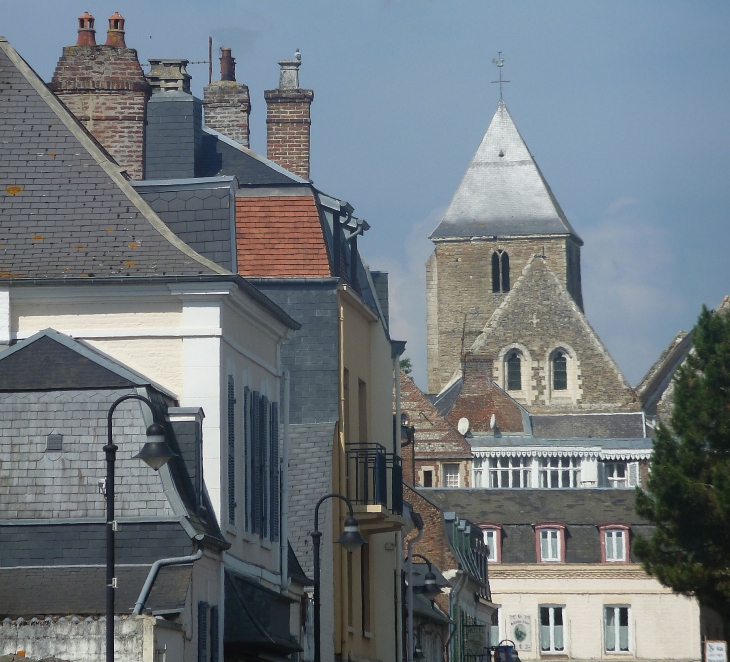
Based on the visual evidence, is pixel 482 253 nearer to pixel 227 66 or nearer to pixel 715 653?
pixel 715 653

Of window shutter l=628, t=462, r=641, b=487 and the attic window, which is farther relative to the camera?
window shutter l=628, t=462, r=641, b=487

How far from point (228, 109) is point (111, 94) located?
706 centimetres

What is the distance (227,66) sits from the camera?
→ 3369cm

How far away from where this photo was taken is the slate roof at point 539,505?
60938 millimetres

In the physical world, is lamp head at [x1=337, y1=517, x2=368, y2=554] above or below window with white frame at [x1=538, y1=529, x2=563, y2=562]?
above

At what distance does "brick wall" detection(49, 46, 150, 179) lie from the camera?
2444 cm

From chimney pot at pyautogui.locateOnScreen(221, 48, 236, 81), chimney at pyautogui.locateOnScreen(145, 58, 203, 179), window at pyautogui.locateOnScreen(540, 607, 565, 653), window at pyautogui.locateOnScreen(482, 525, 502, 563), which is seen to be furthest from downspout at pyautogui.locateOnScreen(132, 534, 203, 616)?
window at pyautogui.locateOnScreen(482, 525, 502, 563)

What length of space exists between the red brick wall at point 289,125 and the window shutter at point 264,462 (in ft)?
29.4

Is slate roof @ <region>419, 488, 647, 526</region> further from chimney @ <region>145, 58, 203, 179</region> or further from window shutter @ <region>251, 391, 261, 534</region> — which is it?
window shutter @ <region>251, 391, 261, 534</region>

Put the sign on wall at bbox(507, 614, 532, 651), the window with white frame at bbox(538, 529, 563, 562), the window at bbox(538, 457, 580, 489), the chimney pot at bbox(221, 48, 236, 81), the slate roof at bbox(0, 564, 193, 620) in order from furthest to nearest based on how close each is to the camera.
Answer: the window at bbox(538, 457, 580, 489) < the window with white frame at bbox(538, 529, 563, 562) < the sign on wall at bbox(507, 614, 532, 651) < the chimney pot at bbox(221, 48, 236, 81) < the slate roof at bbox(0, 564, 193, 620)

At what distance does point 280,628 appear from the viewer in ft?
66.3

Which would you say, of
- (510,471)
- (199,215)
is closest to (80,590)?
(199,215)

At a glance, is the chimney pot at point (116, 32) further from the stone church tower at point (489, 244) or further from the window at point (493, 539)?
the stone church tower at point (489, 244)

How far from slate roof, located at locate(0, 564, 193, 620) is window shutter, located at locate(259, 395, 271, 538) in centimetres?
406
